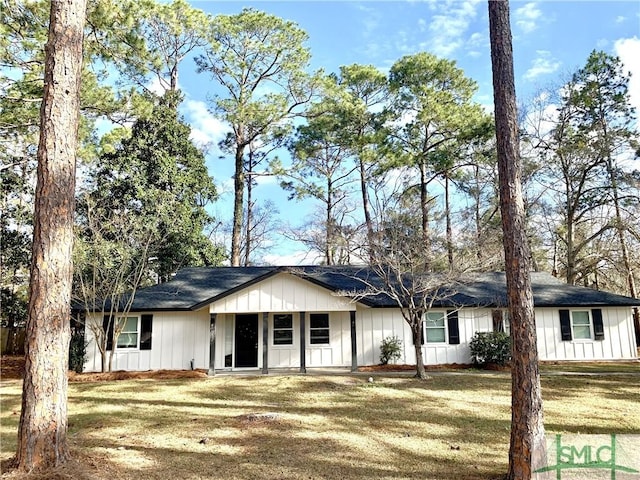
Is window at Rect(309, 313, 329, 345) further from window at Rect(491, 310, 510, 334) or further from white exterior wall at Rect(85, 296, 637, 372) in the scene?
window at Rect(491, 310, 510, 334)

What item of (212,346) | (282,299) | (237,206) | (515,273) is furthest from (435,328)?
(237,206)

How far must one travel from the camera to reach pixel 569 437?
645cm

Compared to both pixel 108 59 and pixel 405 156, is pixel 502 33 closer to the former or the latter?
pixel 108 59

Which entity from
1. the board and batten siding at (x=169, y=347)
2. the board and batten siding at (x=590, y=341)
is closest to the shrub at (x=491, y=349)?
the board and batten siding at (x=590, y=341)

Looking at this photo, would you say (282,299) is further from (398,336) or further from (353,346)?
(398,336)

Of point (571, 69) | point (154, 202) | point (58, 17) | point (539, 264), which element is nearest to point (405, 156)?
point (571, 69)

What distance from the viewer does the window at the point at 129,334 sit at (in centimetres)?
1385

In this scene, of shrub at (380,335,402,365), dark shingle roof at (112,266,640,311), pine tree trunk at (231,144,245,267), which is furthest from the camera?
pine tree trunk at (231,144,245,267)

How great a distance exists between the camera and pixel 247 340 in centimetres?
1453

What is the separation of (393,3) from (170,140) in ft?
47.3

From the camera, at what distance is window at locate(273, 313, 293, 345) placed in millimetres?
14516

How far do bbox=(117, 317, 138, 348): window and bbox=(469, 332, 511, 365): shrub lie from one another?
10936mm

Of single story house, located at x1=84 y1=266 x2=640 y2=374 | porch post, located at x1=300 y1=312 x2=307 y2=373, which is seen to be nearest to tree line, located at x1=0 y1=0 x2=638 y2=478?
single story house, located at x1=84 y1=266 x2=640 y2=374

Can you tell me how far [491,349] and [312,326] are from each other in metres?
5.78
